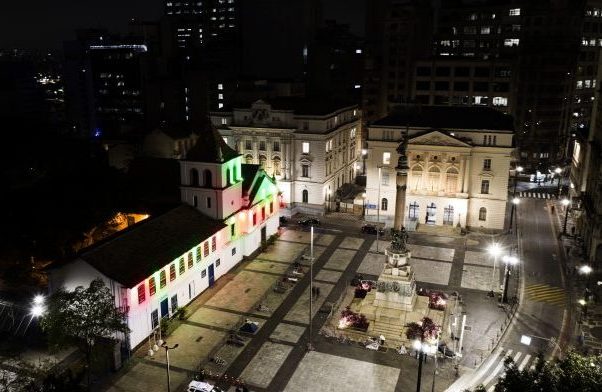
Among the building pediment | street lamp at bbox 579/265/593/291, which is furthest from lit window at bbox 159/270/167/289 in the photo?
street lamp at bbox 579/265/593/291

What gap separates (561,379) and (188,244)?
3656 cm

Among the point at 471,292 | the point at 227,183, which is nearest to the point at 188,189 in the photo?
the point at 227,183

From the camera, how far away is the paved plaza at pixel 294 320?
132 feet

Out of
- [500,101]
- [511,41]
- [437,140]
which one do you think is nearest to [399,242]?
[437,140]

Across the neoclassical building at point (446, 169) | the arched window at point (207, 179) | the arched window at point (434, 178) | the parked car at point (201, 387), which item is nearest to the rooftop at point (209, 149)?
the arched window at point (207, 179)

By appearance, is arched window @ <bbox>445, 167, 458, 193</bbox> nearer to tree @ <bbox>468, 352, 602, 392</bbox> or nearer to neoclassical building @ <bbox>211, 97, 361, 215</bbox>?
neoclassical building @ <bbox>211, 97, 361, 215</bbox>

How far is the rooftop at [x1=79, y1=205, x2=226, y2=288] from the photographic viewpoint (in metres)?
43.3

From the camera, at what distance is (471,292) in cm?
5522

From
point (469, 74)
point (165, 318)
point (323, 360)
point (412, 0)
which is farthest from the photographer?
point (412, 0)

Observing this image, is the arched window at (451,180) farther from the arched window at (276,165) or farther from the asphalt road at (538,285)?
the arched window at (276,165)

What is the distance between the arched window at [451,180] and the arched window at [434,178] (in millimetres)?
1254

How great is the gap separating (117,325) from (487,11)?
11206 centimetres

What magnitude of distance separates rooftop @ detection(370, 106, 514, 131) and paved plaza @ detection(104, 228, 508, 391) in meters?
16.5

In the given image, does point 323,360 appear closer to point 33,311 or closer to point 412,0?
point 33,311
